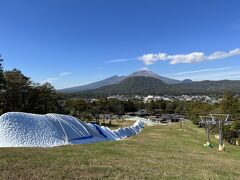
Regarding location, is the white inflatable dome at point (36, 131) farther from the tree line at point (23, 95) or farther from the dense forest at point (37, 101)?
the tree line at point (23, 95)

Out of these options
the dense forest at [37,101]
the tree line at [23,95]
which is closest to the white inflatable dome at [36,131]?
the dense forest at [37,101]

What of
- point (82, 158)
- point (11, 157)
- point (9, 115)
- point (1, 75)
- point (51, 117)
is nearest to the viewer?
point (11, 157)

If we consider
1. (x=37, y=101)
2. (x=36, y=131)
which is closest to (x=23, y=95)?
(x=37, y=101)

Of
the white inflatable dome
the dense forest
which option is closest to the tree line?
the dense forest

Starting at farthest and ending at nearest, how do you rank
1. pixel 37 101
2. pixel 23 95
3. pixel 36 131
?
pixel 37 101 < pixel 23 95 < pixel 36 131

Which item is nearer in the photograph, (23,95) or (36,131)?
(36,131)

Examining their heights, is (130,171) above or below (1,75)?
below

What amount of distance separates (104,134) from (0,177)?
2336 cm

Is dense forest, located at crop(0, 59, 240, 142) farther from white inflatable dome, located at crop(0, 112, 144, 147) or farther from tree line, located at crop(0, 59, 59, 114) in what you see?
white inflatable dome, located at crop(0, 112, 144, 147)

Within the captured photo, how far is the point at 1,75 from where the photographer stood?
5184 cm

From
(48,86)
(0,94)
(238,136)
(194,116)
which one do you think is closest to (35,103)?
(48,86)

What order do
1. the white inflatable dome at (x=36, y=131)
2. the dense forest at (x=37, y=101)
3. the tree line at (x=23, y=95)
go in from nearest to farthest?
the white inflatable dome at (x=36, y=131), the dense forest at (x=37, y=101), the tree line at (x=23, y=95)

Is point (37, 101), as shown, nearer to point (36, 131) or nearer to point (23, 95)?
point (23, 95)

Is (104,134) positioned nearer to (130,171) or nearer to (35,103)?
(130,171)
